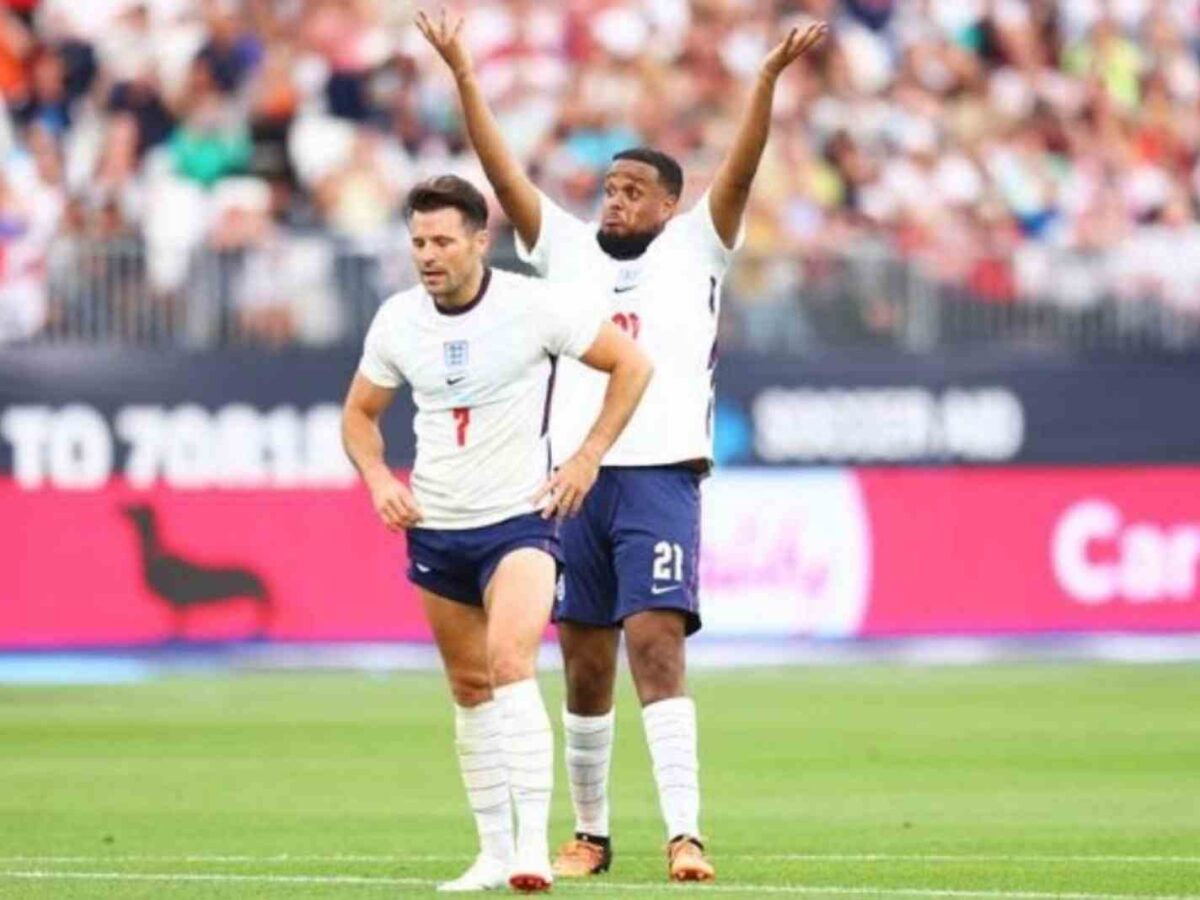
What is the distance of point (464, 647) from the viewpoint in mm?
11672

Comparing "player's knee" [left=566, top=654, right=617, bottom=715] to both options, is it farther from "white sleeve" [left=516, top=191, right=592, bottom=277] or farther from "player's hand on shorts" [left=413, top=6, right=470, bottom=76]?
"player's hand on shorts" [left=413, top=6, right=470, bottom=76]

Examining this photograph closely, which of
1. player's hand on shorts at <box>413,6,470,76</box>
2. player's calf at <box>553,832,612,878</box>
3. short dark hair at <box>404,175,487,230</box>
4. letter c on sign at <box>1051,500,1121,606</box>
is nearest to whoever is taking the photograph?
short dark hair at <box>404,175,487,230</box>

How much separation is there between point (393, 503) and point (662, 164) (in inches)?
72.0

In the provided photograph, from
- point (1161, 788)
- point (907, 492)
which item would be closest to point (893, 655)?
point (907, 492)

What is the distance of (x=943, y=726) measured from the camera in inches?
774

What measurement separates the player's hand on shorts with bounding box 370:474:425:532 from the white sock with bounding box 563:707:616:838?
57.6 inches

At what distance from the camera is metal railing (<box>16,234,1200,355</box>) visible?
77.5ft

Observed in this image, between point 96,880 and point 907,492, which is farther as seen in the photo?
point 907,492

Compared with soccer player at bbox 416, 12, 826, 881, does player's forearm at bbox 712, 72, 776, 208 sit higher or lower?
higher

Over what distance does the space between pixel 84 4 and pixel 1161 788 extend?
1287cm

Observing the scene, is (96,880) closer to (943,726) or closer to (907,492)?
(943,726)

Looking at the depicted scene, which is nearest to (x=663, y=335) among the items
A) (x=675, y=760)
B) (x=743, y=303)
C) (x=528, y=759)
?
(x=675, y=760)

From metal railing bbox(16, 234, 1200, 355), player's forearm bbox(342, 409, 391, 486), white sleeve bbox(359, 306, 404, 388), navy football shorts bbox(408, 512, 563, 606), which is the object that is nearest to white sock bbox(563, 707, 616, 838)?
navy football shorts bbox(408, 512, 563, 606)

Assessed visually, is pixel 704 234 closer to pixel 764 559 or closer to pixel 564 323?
pixel 564 323
